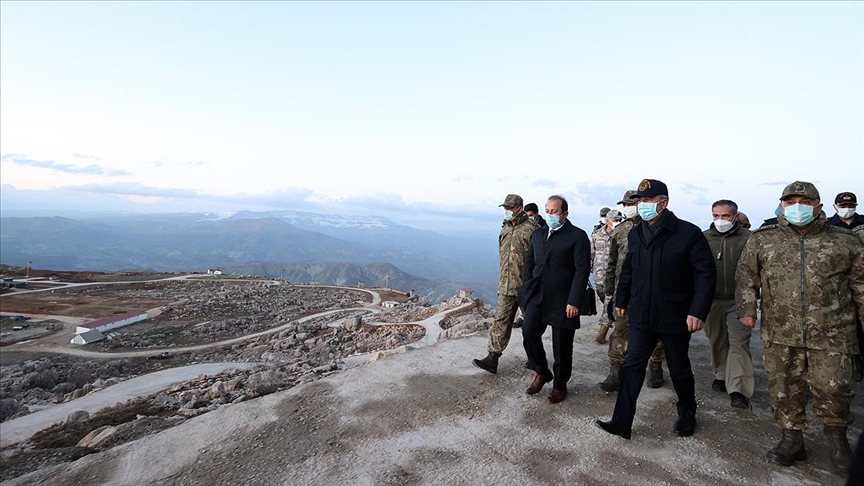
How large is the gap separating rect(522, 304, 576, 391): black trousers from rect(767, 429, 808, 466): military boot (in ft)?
6.43

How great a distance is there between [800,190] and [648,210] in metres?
1.23

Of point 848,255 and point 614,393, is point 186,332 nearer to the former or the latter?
point 614,393

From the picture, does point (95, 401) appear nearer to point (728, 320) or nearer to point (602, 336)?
point (602, 336)

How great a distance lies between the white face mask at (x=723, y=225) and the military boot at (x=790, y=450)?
2.68 m

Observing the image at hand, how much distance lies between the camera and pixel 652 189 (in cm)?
412

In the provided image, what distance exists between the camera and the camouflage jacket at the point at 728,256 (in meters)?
5.31

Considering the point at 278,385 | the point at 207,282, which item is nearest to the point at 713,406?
the point at 278,385

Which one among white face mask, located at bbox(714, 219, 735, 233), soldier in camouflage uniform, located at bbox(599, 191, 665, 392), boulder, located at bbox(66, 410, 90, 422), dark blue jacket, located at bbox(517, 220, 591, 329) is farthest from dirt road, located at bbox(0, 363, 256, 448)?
white face mask, located at bbox(714, 219, 735, 233)

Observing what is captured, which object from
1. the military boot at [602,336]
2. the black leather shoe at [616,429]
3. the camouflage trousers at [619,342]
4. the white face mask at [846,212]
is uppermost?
the white face mask at [846,212]

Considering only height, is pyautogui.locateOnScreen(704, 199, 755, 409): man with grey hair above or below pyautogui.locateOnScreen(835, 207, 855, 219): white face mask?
below

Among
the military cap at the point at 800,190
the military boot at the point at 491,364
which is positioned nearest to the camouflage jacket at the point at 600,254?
the military boot at the point at 491,364

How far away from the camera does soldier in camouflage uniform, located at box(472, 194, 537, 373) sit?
18.1 feet

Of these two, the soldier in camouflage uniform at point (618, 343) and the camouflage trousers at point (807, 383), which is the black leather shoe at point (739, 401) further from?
the camouflage trousers at point (807, 383)

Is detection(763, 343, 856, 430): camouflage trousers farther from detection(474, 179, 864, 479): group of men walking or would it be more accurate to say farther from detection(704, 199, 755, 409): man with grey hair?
detection(704, 199, 755, 409): man with grey hair
